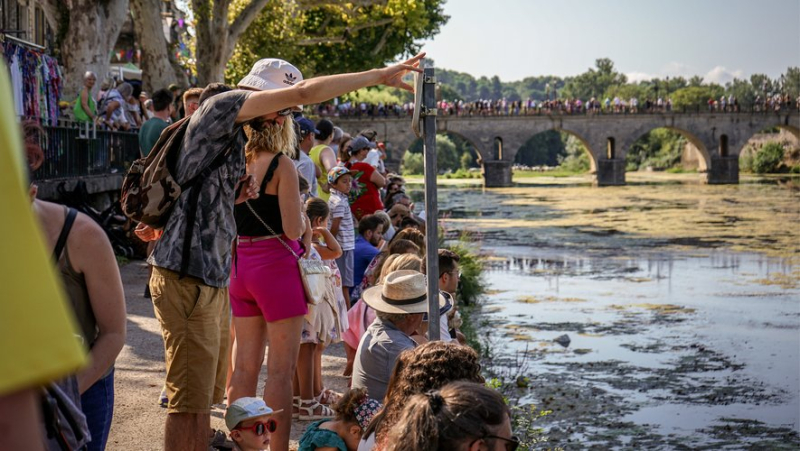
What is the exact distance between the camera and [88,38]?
14695 millimetres

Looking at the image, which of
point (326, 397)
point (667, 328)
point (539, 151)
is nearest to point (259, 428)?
point (326, 397)

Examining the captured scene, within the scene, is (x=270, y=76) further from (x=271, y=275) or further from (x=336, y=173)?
(x=336, y=173)

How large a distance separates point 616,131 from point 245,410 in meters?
62.1

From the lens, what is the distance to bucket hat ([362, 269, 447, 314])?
420 centimetres

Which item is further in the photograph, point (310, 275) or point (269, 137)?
point (310, 275)

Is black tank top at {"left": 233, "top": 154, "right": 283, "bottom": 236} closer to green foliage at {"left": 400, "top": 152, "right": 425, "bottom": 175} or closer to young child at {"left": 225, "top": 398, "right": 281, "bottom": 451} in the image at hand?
young child at {"left": 225, "top": 398, "right": 281, "bottom": 451}

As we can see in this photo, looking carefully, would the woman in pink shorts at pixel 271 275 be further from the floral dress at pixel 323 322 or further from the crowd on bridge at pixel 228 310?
the floral dress at pixel 323 322

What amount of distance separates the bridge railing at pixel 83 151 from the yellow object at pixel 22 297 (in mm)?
9024

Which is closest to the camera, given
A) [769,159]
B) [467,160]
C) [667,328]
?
[667,328]

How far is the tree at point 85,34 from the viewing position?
47.9 ft

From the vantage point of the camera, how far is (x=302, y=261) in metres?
4.18

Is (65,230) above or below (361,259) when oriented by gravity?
above

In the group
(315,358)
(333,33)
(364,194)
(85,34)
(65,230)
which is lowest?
(315,358)

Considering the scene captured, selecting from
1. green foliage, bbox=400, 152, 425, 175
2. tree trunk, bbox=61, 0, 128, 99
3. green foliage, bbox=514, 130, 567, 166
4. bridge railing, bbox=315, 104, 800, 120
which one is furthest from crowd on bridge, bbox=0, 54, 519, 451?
green foliage, bbox=514, 130, 567, 166
